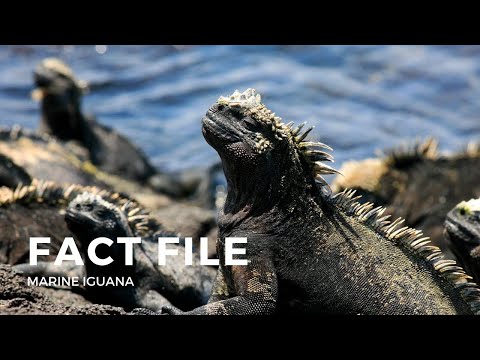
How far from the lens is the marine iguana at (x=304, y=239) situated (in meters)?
5.01

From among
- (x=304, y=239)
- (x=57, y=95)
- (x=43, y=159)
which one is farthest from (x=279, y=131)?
(x=57, y=95)

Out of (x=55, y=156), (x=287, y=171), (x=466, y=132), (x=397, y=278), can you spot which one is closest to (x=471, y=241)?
(x=397, y=278)

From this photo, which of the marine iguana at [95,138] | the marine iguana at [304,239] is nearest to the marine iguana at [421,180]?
the marine iguana at [95,138]

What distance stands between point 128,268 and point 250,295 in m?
2.15

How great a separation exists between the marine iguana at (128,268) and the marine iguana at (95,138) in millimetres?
6226

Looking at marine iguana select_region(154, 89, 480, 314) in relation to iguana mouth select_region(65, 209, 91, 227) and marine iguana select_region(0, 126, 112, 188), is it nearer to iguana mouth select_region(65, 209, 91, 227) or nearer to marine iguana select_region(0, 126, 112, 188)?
iguana mouth select_region(65, 209, 91, 227)

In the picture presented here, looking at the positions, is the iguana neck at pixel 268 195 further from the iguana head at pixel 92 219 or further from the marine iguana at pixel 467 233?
the iguana head at pixel 92 219

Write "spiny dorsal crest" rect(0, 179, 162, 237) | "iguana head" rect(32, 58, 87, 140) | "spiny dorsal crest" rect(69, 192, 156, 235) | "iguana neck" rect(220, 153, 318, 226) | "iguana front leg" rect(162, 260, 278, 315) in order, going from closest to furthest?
"iguana front leg" rect(162, 260, 278, 315), "iguana neck" rect(220, 153, 318, 226), "spiny dorsal crest" rect(69, 192, 156, 235), "spiny dorsal crest" rect(0, 179, 162, 237), "iguana head" rect(32, 58, 87, 140)

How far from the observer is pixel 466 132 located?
712 inches

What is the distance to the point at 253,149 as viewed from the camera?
16.6 ft

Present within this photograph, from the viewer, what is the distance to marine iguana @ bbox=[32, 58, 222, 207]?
44.5 feet

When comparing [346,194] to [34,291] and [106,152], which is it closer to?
[34,291]

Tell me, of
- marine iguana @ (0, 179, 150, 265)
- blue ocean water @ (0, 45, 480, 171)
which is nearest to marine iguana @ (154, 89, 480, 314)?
marine iguana @ (0, 179, 150, 265)
